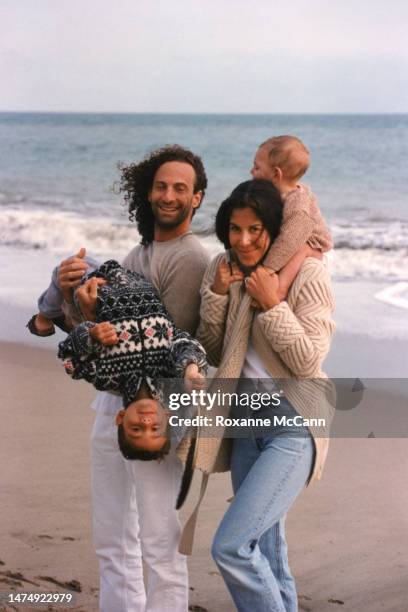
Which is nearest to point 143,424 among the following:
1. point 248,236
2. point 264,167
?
point 248,236

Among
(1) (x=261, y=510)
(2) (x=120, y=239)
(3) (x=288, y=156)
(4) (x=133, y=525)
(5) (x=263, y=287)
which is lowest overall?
(2) (x=120, y=239)

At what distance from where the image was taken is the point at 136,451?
2.80 m

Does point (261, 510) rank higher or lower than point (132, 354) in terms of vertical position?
lower

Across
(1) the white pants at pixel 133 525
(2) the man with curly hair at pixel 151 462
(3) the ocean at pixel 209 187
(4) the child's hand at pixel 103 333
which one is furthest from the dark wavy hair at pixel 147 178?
(3) the ocean at pixel 209 187

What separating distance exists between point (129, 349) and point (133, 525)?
63 cm

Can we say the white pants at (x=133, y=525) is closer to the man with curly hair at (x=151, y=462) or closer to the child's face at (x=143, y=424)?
the man with curly hair at (x=151, y=462)

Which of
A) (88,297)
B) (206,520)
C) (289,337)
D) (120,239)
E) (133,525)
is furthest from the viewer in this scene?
(120,239)

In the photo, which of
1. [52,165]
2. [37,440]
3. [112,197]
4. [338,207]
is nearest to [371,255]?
[338,207]

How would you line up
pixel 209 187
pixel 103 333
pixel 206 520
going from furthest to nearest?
pixel 209 187
pixel 206 520
pixel 103 333

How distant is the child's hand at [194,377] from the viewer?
8.87ft

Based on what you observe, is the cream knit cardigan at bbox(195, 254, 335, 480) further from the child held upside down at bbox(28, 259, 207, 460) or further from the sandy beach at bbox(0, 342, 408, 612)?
the sandy beach at bbox(0, 342, 408, 612)

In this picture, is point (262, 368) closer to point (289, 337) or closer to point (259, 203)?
point (289, 337)

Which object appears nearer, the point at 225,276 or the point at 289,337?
the point at 289,337

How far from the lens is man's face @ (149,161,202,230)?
9.87 feet
